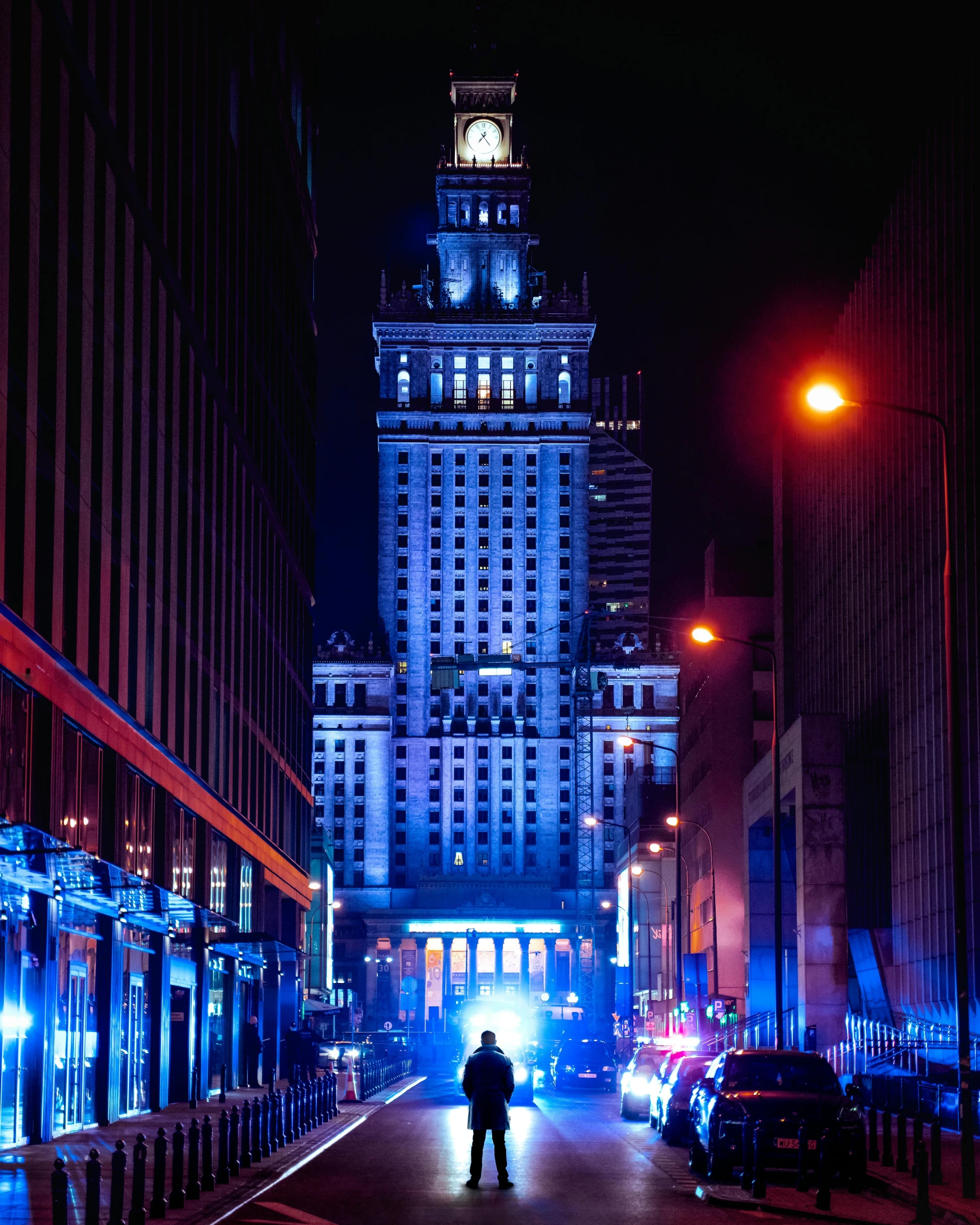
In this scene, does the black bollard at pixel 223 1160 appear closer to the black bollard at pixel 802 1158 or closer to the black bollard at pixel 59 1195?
the black bollard at pixel 802 1158

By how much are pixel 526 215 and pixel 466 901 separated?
74.4 meters

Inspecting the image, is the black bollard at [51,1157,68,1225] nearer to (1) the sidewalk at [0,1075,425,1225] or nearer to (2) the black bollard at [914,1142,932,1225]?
(1) the sidewalk at [0,1075,425,1225]

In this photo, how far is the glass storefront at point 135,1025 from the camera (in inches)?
1547

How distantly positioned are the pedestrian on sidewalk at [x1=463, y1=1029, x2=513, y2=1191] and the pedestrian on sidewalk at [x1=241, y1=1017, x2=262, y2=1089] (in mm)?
37411

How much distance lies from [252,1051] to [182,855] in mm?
17252

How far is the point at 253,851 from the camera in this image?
2333 inches

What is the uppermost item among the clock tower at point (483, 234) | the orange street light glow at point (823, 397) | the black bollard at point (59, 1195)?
the clock tower at point (483, 234)

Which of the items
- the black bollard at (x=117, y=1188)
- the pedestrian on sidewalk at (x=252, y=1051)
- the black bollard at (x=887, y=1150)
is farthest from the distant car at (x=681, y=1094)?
the pedestrian on sidewalk at (x=252, y=1051)

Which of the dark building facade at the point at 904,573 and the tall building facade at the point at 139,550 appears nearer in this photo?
the tall building facade at the point at 139,550

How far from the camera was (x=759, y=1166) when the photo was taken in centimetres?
2158

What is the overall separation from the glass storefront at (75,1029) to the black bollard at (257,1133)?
6066mm

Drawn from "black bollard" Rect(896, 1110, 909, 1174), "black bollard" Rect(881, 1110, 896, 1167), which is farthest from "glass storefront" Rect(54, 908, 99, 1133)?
"black bollard" Rect(896, 1110, 909, 1174)

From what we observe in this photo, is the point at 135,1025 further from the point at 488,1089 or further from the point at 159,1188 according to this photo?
the point at 159,1188

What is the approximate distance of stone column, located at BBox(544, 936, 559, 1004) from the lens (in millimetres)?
175000
